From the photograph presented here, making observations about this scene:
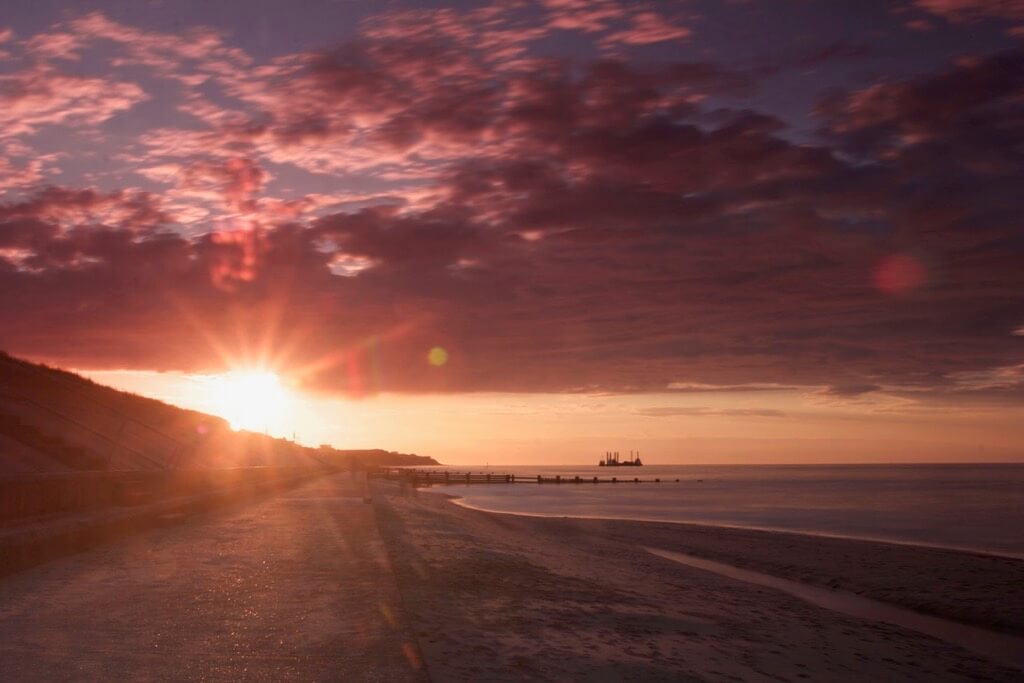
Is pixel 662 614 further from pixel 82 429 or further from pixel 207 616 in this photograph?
pixel 82 429

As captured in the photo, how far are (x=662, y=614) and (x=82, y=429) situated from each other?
28.6 m

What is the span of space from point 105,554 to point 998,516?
199ft

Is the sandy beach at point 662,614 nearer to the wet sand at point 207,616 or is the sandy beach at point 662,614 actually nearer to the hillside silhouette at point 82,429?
the wet sand at point 207,616

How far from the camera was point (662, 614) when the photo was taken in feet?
45.6

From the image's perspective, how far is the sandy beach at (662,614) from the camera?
9555 millimetres

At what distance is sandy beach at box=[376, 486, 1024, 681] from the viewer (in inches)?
376

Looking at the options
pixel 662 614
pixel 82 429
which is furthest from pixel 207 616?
pixel 82 429

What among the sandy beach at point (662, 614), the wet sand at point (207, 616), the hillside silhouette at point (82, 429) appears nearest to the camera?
the wet sand at point (207, 616)

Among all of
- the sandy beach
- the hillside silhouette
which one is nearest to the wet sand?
the sandy beach

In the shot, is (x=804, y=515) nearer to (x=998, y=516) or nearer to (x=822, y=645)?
(x=998, y=516)

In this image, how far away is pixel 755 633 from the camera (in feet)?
44.3

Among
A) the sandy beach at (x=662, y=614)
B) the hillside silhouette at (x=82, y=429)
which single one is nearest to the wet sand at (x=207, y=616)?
the sandy beach at (x=662, y=614)

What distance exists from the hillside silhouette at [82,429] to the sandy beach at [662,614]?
9560mm

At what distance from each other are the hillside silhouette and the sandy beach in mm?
9560
